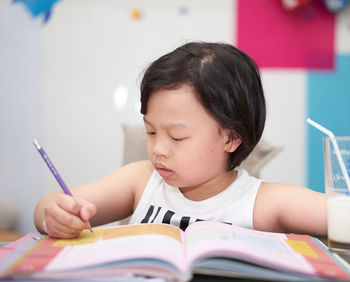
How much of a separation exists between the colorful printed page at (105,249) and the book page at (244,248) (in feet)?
0.09

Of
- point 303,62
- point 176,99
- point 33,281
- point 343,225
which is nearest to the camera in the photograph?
point 33,281

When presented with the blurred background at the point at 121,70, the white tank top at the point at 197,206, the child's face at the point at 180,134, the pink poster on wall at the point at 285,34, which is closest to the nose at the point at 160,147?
the child's face at the point at 180,134

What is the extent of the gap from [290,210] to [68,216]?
0.47 m

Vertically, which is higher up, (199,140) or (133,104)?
(199,140)

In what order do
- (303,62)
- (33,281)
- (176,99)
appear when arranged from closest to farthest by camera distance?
(33,281)
(176,99)
(303,62)

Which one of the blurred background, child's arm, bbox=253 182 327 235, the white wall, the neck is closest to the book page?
child's arm, bbox=253 182 327 235

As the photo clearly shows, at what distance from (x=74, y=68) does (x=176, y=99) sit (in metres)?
1.29

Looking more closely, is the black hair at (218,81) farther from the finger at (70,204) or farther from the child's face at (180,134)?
the finger at (70,204)

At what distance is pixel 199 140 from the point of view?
828mm

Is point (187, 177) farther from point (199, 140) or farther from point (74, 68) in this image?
point (74, 68)

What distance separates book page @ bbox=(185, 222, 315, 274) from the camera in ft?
1.67

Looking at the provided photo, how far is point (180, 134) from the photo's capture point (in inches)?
31.7

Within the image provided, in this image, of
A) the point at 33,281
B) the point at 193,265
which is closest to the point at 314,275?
the point at 193,265

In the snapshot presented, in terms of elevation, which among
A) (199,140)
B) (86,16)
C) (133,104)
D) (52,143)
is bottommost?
(52,143)
